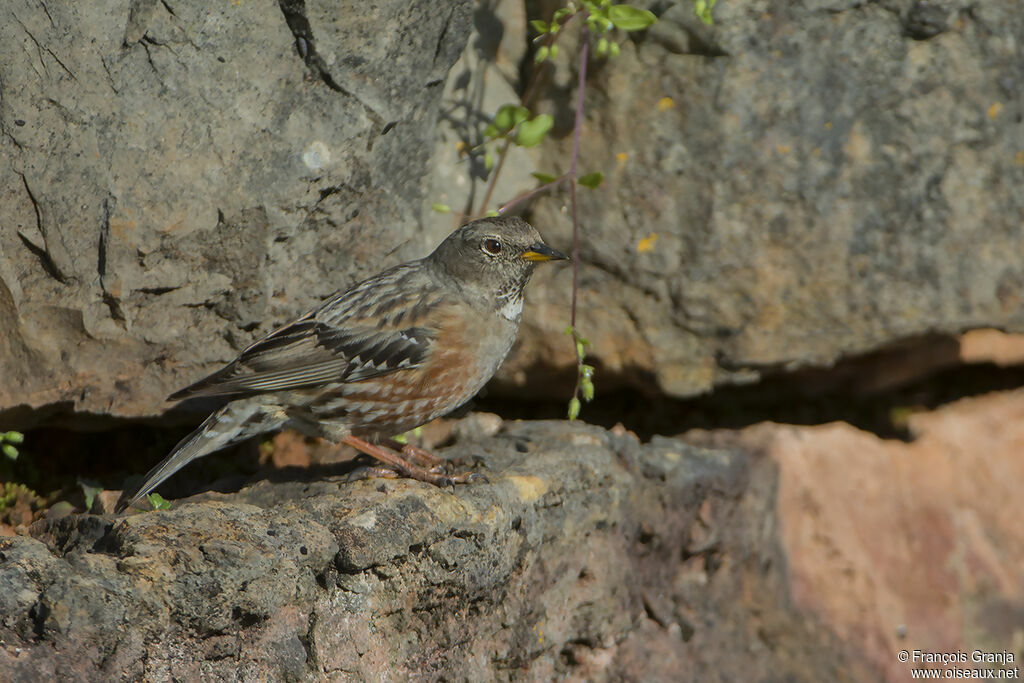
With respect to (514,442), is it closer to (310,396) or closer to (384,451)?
(384,451)

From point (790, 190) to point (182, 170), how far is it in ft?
10.1

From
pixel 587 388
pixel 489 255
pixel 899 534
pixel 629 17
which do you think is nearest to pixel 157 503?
pixel 489 255

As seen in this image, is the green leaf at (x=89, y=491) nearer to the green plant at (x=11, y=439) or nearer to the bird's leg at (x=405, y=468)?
the green plant at (x=11, y=439)

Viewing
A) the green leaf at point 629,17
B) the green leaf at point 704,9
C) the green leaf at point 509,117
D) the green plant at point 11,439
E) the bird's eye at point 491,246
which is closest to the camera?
the green plant at point 11,439

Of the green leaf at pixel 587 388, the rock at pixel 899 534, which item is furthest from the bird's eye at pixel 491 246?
the rock at pixel 899 534

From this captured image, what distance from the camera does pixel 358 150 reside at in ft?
15.7

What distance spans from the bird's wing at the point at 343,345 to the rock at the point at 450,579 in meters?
0.50

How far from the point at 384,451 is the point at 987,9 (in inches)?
153

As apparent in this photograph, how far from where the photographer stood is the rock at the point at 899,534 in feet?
18.3

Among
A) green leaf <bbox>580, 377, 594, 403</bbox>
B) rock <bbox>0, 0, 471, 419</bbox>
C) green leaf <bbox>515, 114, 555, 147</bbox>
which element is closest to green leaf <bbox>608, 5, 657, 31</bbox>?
green leaf <bbox>515, 114, 555, 147</bbox>

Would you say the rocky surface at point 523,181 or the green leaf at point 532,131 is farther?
the green leaf at point 532,131

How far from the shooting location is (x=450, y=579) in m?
3.91

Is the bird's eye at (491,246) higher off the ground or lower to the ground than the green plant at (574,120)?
lower

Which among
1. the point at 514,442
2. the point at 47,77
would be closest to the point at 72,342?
the point at 47,77
